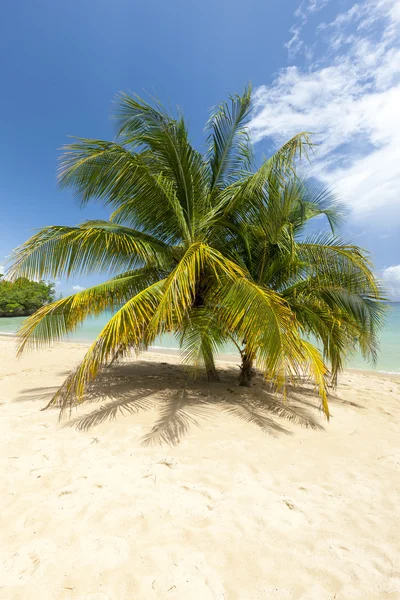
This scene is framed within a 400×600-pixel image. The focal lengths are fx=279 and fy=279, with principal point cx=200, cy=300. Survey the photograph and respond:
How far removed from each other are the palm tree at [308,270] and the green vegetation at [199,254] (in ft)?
0.07

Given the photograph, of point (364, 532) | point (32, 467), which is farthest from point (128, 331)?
point (364, 532)

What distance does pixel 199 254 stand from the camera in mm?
3961

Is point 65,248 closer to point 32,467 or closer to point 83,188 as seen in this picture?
point 83,188

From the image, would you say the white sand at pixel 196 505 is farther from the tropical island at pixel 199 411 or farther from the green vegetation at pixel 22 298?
the green vegetation at pixel 22 298

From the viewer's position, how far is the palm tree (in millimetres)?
4422

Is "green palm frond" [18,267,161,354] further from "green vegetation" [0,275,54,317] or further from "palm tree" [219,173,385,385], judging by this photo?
"green vegetation" [0,275,54,317]

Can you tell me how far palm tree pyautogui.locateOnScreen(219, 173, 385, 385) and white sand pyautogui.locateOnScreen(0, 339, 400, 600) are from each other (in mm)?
1485

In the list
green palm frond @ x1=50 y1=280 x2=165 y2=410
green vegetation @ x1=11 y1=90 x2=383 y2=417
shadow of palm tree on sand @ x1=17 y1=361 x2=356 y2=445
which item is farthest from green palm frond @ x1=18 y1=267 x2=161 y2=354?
shadow of palm tree on sand @ x1=17 y1=361 x2=356 y2=445

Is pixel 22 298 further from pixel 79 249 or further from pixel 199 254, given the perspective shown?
pixel 199 254

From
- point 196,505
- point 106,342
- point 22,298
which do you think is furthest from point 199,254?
point 22,298

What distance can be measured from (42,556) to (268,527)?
1.48 meters

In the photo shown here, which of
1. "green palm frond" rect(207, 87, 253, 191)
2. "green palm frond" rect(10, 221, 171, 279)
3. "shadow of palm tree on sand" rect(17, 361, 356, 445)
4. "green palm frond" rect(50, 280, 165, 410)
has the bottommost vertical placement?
"shadow of palm tree on sand" rect(17, 361, 356, 445)

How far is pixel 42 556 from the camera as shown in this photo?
1706mm

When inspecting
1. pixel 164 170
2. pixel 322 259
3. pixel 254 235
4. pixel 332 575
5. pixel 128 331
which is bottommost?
pixel 332 575
